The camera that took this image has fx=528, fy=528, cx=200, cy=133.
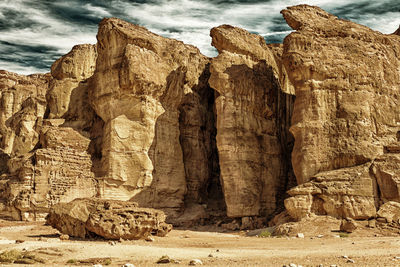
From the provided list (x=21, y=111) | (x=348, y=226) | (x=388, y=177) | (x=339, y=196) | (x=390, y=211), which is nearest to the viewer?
(x=348, y=226)

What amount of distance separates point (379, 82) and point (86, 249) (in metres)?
19.3

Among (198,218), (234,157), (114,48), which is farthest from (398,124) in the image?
(114,48)

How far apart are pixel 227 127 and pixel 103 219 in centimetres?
1453

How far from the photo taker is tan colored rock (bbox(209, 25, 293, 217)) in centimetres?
3125

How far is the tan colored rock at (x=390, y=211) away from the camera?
2386cm

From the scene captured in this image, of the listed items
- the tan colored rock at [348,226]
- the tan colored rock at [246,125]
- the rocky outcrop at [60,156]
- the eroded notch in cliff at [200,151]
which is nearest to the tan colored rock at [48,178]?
the rocky outcrop at [60,156]

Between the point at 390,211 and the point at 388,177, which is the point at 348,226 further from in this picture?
the point at 388,177

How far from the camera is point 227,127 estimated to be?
104 ft

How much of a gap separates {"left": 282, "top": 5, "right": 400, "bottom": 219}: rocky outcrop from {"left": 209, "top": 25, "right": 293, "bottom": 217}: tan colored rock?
14.7 feet

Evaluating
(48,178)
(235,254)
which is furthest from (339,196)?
(48,178)

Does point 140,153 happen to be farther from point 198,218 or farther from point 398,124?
point 398,124

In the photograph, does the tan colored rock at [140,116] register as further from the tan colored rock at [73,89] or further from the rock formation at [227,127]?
the tan colored rock at [73,89]

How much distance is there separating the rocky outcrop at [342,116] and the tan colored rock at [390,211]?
44 centimetres

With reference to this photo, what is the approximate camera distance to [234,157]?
31453 millimetres
